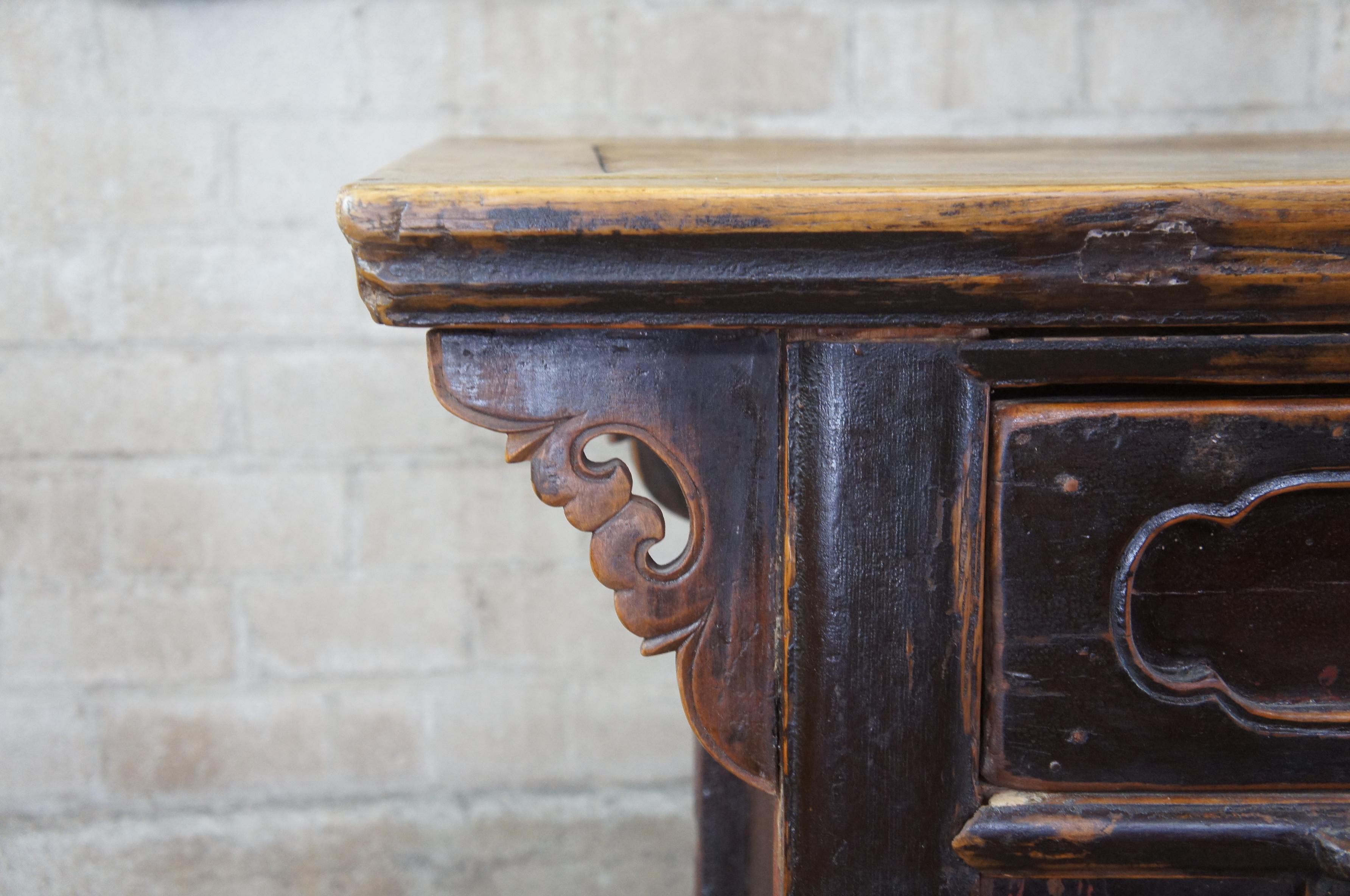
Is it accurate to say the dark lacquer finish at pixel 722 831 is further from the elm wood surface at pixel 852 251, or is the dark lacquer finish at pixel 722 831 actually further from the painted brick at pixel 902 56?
the painted brick at pixel 902 56

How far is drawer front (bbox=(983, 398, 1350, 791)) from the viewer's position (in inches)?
15.2

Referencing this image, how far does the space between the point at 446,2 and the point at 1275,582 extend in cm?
105

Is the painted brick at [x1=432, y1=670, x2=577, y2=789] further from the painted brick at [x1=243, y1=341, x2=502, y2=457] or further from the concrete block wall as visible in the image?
the painted brick at [x1=243, y1=341, x2=502, y2=457]

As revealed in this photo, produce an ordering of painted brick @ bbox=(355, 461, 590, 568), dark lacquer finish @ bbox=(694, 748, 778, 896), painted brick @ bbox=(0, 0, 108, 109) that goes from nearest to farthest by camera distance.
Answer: dark lacquer finish @ bbox=(694, 748, 778, 896) → painted brick @ bbox=(0, 0, 108, 109) → painted brick @ bbox=(355, 461, 590, 568)

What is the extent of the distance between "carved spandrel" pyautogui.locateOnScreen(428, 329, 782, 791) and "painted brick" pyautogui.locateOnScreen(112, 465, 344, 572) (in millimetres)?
856

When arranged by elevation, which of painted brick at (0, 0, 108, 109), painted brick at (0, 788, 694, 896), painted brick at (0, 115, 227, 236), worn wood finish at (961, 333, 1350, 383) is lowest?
painted brick at (0, 788, 694, 896)

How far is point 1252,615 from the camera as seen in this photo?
0.41 meters

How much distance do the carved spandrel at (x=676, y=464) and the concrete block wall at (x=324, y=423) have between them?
2.58 ft

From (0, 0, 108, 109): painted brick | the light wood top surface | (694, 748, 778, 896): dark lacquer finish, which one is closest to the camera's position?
the light wood top surface

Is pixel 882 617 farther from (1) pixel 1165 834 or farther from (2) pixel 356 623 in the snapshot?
(2) pixel 356 623

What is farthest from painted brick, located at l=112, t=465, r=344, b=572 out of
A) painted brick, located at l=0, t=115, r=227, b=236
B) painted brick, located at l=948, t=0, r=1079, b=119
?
painted brick, located at l=948, t=0, r=1079, b=119

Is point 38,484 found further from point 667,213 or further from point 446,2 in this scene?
point 667,213

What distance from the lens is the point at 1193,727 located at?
1.32ft

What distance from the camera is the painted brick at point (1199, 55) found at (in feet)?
3.76
